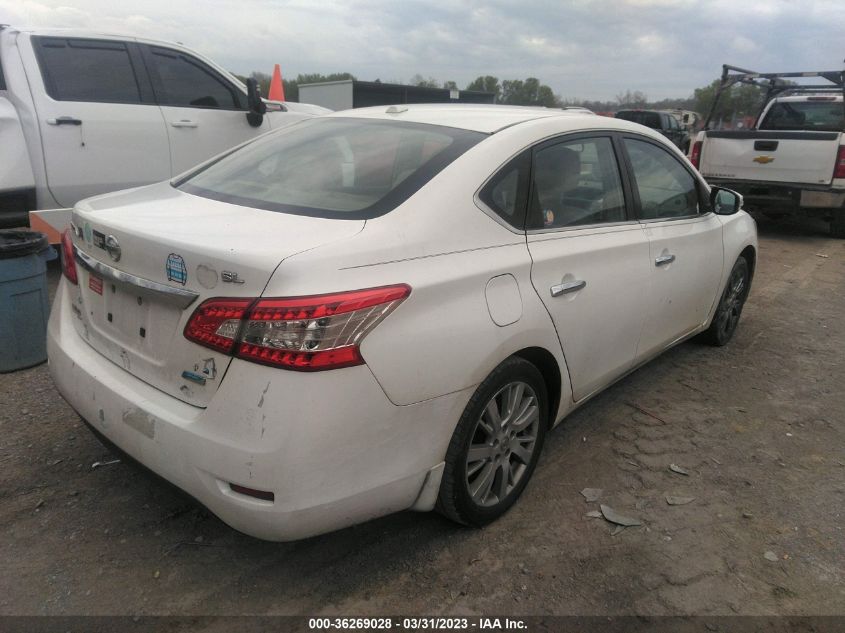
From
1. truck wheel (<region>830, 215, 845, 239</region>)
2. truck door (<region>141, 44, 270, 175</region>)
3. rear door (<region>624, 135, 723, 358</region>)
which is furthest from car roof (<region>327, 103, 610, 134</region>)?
truck wheel (<region>830, 215, 845, 239</region>)

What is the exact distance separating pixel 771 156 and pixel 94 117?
849 centimetres

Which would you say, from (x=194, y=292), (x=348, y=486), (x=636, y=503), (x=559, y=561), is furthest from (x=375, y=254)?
(x=636, y=503)

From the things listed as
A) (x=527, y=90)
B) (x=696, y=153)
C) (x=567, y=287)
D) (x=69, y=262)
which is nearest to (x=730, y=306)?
(x=567, y=287)

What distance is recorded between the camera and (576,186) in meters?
3.03

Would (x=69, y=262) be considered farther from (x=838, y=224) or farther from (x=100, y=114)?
(x=838, y=224)

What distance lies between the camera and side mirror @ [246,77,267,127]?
6.54m

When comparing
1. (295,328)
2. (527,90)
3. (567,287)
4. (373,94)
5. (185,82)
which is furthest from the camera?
(527,90)

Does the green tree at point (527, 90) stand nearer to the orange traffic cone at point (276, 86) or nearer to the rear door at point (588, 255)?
the orange traffic cone at point (276, 86)

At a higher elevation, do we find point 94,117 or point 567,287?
point 94,117

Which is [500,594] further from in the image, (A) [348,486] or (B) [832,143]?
(B) [832,143]

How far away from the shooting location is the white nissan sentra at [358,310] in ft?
6.33

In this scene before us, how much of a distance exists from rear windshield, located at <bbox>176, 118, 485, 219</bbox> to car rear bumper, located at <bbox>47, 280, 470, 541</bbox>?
680 mm

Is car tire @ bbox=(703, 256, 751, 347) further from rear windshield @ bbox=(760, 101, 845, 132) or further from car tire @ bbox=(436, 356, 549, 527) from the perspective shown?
rear windshield @ bbox=(760, 101, 845, 132)

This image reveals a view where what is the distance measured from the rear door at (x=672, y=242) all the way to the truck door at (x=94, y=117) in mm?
4376
